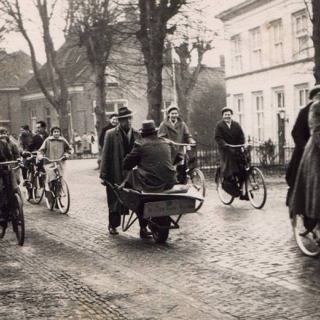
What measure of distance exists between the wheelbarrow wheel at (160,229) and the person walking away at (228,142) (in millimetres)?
3621

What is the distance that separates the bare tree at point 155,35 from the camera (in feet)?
64.1

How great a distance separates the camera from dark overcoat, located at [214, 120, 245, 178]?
12438mm

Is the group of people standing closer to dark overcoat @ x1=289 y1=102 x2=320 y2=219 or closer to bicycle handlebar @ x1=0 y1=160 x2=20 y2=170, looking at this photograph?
bicycle handlebar @ x1=0 y1=160 x2=20 y2=170

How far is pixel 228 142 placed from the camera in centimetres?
1261

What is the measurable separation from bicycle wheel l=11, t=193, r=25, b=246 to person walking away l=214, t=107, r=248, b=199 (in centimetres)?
443

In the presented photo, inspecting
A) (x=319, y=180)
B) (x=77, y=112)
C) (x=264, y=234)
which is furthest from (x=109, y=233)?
(x=77, y=112)

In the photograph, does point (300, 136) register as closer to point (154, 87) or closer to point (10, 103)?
point (154, 87)

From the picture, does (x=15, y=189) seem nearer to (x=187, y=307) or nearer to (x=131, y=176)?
(x=131, y=176)

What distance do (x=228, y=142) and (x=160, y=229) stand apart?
411 centimetres

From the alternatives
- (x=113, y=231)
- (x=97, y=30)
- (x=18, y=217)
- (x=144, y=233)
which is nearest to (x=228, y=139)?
(x=113, y=231)

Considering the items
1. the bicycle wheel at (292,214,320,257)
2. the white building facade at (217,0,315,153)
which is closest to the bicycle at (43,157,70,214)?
the bicycle wheel at (292,214,320,257)

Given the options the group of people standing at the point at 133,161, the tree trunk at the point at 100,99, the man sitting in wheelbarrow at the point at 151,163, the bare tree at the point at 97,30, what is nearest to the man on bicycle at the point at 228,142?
the group of people standing at the point at 133,161

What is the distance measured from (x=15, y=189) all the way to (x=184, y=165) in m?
3.86

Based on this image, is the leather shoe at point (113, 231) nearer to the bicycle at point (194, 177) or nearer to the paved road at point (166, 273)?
the paved road at point (166, 273)
